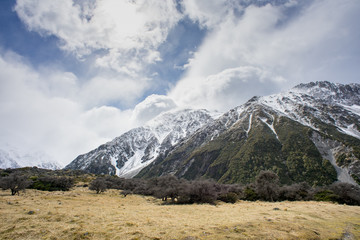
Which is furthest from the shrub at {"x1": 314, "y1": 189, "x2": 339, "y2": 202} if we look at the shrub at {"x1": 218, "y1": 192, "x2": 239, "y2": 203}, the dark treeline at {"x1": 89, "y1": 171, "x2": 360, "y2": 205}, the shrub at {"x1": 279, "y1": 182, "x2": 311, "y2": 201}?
the shrub at {"x1": 218, "y1": 192, "x2": 239, "y2": 203}

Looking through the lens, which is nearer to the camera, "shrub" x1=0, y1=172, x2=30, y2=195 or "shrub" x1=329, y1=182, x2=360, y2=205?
"shrub" x1=0, y1=172, x2=30, y2=195

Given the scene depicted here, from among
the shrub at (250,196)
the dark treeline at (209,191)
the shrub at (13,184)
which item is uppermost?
the shrub at (13,184)

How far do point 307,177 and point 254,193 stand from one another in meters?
144

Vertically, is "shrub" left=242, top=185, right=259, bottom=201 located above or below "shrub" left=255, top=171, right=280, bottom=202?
below

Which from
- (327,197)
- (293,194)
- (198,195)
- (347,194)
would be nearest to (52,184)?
(198,195)

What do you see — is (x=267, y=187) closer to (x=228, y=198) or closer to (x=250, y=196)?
(x=250, y=196)

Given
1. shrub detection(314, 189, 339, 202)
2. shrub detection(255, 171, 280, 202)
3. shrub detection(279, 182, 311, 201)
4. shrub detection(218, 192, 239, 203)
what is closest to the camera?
shrub detection(314, 189, 339, 202)

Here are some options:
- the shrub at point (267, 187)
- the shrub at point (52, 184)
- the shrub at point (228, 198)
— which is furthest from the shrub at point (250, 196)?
the shrub at point (52, 184)

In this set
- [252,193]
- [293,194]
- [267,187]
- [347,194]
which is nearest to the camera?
[347,194]

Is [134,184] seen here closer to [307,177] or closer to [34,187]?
[34,187]

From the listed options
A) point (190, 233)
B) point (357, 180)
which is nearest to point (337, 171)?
point (357, 180)

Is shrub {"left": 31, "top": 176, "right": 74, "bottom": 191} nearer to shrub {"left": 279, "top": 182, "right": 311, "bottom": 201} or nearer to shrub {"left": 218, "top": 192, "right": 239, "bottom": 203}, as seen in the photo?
shrub {"left": 218, "top": 192, "right": 239, "bottom": 203}

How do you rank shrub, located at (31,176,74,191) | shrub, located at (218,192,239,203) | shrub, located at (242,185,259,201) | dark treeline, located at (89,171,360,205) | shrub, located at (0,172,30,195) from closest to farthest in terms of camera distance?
shrub, located at (0,172,30,195) < dark treeline, located at (89,171,360,205) < shrub, located at (218,192,239,203) < shrub, located at (31,176,74,191) < shrub, located at (242,185,259,201)

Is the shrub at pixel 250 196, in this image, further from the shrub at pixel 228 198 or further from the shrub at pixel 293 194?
the shrub at pixel 228 198
